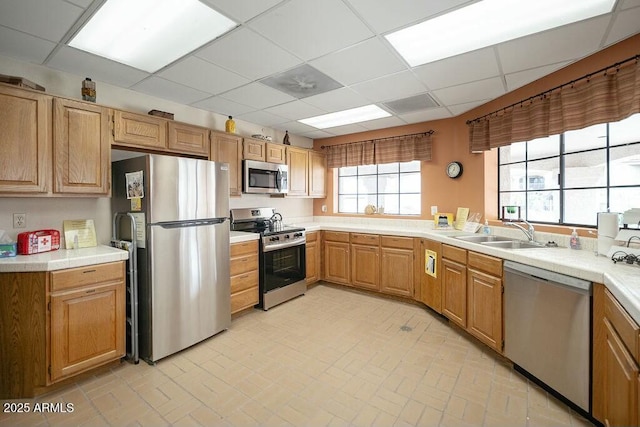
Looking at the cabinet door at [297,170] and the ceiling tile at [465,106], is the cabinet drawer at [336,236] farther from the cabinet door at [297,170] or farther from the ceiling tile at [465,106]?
the ceiling tile at [465,106]

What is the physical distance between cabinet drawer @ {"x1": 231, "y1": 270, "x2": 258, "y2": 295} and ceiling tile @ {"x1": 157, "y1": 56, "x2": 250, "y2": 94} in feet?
6.89

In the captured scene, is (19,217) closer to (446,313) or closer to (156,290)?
(156,290)

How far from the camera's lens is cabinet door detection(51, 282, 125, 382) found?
6.73 ft

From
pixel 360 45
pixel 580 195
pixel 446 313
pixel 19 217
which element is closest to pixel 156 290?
pixel 19 217

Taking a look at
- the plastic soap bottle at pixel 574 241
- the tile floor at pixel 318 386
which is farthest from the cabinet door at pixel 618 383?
the plastic soap bottle at pixel 574 241

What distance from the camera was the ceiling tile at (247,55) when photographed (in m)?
2.10

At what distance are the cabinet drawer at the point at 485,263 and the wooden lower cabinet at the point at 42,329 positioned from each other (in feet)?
10.9

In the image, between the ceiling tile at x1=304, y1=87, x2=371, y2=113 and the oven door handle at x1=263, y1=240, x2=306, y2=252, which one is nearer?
the ceiling tile at x1=304, y1=87, x2=371, y2=113

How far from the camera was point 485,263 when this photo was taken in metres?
2.60

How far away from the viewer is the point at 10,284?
6.54 feet

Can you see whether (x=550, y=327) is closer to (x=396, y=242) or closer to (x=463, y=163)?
(x=396, y=242)

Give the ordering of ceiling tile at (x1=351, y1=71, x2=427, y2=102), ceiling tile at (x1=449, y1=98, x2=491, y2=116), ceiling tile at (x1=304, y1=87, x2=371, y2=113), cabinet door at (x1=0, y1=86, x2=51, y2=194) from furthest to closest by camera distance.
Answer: ceiling tile at (x1=449, y1=98, x2=491, y2=116) → ceiling tile at (x1=304, y1=87, x2=371, y2=113) → ceiling tile at (x1=351, y1=71, x2=427, y2=102) → cabinet door at (x1=0, y1=86, x2=51, y2=194)

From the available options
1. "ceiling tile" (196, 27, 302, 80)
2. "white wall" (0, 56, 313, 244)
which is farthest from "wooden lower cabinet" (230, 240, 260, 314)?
"ceiling tile" (196, 27, 302, 80)

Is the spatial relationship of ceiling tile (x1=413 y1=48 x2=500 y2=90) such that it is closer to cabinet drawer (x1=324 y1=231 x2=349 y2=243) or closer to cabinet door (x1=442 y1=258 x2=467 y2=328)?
cabinet door (x1=442 y1=258 x2=467 y2=328)
